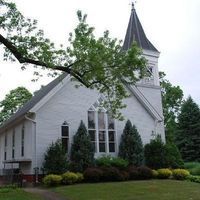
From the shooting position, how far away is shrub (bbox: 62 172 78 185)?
73.1 ft

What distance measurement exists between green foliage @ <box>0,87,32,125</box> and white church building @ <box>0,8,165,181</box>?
1742cm

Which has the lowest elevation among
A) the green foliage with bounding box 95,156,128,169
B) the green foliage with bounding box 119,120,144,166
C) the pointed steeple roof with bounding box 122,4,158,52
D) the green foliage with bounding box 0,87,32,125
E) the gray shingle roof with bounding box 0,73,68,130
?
the green foliage with bounding box 95,156,128,169

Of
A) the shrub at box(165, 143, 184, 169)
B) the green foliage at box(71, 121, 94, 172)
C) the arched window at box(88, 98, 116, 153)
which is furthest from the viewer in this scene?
the shrub at box(165, 143, 184, 169)

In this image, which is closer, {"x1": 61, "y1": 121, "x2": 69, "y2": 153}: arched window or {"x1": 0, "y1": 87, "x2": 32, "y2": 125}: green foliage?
{"x1": 61, "y1": 121, "x2": 69, "y2": 153}: arched window

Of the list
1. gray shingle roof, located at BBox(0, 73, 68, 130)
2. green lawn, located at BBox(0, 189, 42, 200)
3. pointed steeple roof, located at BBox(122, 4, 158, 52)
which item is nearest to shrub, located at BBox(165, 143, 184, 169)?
gray shingle roof, located at BBox(0, 73, 68, 130)

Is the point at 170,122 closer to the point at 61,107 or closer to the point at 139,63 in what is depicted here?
the point at 61,107

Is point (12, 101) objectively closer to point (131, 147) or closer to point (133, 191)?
point (131, 147)

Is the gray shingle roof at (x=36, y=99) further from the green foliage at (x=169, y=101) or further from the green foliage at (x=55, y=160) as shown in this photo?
the green foliage at (x=169, y=101)

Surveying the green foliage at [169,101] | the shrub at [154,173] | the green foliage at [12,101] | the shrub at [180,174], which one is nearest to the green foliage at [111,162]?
the shrub at [154,173]

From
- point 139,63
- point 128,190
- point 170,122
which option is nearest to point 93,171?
point 128,190

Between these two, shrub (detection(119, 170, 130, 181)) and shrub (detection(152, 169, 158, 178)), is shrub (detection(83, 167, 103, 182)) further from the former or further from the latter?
shrub (detection(152, 169, 158, 178))

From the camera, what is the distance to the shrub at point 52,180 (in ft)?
71.8

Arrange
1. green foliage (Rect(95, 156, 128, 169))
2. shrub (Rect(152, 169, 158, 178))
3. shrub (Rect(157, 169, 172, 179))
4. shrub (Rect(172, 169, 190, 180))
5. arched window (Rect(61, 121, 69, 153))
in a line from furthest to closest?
shrub (Rect(172, 169, 190, 180))
arched window (Rect(61, 121, 69, 153))
shrub (Rect(157, 169, 172, 179))
shrub (Rect(152, 169, 158, 178))
green foliage (Rect(95, 156, 128, 169))

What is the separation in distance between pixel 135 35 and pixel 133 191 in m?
18.0
